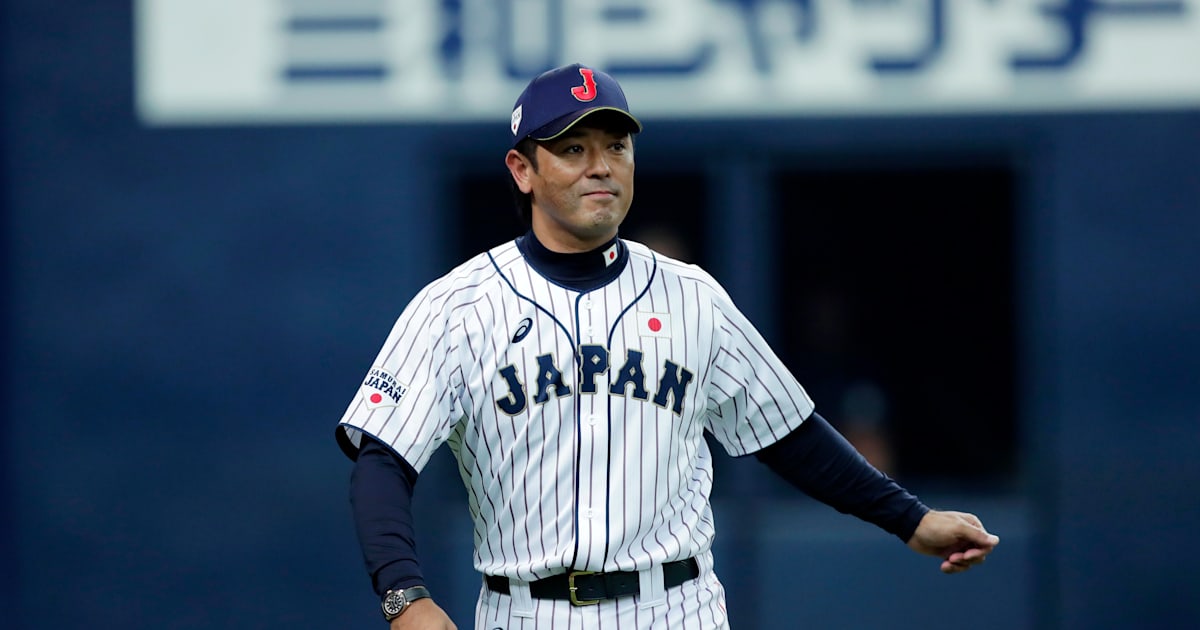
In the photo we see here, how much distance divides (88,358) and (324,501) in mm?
941

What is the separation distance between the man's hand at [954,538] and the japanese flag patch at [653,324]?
2.04ft

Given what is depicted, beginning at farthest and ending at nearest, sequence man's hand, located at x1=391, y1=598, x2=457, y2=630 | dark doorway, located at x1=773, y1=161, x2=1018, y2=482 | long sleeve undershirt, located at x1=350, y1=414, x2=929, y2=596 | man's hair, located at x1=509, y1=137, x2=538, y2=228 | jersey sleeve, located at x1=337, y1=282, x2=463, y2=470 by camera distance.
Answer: dark doorway, located at x1=773, y1=161, x2=1018, y2=482 → long sleeve undershirt, located at x1=350, y1=414, x2=929, y2=596 → man's hair, located at x1=509, y1=137, x2=538, y2=228 → jersey sleeve, located at x1=337, y1=282, x2=463, y2=470 → man's hand, located at x1=391, y1=598, x2=457, y2=630

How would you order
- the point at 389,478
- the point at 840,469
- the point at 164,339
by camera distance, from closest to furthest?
1. the point at 389,478
2. the point at 840,469
3. the point at 164,339

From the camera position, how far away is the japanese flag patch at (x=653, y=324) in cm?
257

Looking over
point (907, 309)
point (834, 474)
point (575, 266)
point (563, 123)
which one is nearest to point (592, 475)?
point (575, 266)

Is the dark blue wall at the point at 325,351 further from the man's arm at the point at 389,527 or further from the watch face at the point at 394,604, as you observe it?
the watch face at the point at 394,604

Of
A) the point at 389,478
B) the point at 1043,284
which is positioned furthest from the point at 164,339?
the point at 1043,284

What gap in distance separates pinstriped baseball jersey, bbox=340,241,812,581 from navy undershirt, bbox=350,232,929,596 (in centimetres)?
3

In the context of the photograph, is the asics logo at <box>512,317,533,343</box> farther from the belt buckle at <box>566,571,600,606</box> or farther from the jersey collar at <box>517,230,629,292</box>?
the belt buckle at <box>566,571,600,606</box>

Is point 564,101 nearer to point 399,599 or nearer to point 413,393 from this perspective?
point 413,393

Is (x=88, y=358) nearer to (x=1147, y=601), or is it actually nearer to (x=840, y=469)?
(x=840, y=469)

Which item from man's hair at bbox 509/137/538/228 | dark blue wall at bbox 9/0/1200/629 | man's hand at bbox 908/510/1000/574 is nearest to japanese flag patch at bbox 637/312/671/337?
man's hair at bbox 509/137/538/228

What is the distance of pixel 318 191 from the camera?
4766 millimetres

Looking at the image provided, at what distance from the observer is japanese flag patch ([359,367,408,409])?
244 centimetres
